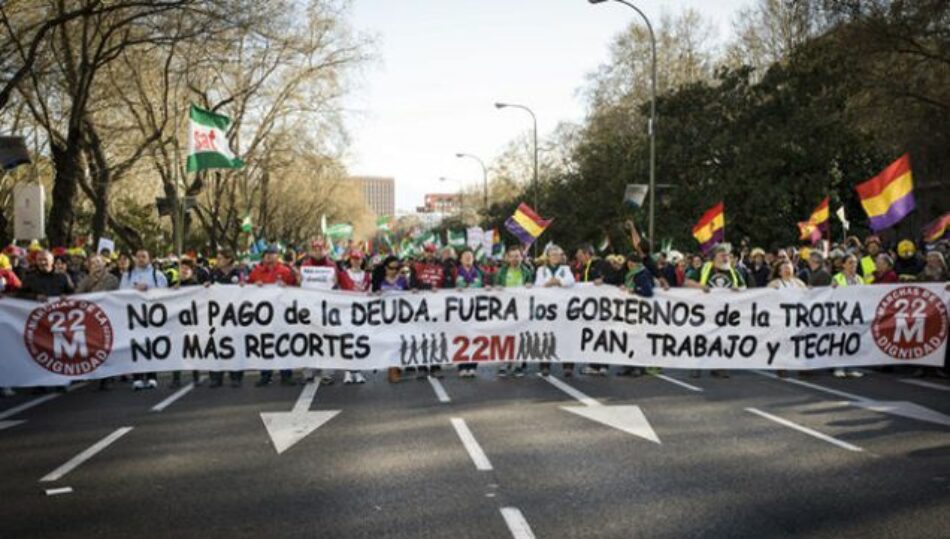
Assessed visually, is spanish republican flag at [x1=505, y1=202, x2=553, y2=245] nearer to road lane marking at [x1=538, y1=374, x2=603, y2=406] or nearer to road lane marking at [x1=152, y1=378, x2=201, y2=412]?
road lane marking at [x1=538, y1=374, x2=603, y2=406]

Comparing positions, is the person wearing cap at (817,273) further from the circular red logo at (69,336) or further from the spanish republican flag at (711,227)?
the circular red logo at (69,336)

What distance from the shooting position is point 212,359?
12039 millimetres

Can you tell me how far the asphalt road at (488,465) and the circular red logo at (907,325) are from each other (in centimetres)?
93

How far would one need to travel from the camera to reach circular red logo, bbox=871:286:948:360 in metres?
12.8

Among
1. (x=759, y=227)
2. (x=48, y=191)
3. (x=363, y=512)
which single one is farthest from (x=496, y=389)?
(x=48, y=191)

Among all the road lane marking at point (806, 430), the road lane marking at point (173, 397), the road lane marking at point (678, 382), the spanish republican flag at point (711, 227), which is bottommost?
the road lane marking at point (173, 397)

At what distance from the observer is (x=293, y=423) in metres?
9.66

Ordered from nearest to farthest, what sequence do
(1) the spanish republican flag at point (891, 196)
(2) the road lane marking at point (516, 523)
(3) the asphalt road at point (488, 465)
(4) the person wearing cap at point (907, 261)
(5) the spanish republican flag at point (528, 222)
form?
1. (2) the road lane marking at point (516, 523)
2. (3) the asphalt road at point (488, 465)
3. (1) the spanish republican flag at point (891, 196)
4. (4) the person wearing cap at point (907, 261)
5. (5) the spanish republican flag at point (528, 222)

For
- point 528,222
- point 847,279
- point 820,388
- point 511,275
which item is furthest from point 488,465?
point 528,222

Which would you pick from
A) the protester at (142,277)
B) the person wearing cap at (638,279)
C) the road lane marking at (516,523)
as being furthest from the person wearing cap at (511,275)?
the road lane marking at (516,523)

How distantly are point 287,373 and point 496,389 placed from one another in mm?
3031

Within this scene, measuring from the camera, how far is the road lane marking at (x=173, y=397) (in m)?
11.0

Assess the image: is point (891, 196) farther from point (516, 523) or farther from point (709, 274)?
point (516, 523)

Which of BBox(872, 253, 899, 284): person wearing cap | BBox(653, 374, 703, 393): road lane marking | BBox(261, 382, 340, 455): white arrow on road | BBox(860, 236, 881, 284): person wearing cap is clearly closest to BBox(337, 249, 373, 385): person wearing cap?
BBox(261, 382, 340, 455): white arrow on road
